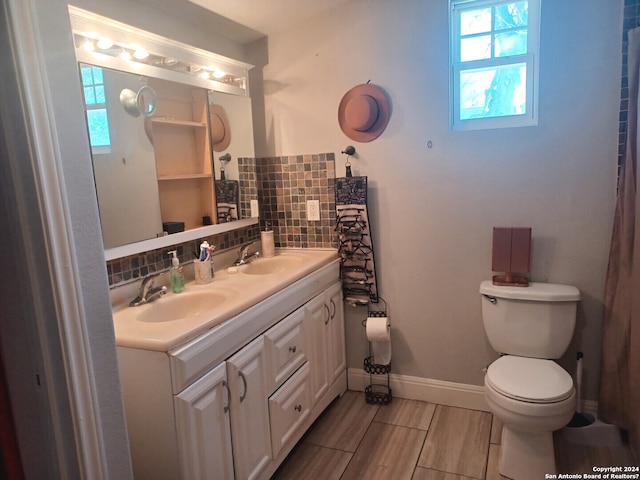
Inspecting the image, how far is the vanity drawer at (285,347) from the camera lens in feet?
6.33

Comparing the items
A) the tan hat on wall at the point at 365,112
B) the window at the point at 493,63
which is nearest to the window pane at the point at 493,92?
the window at the point at 493,63

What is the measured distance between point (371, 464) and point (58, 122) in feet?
6.39

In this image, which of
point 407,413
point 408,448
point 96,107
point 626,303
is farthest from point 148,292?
point 626,303

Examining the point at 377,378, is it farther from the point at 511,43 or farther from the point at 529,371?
the point at 511,43

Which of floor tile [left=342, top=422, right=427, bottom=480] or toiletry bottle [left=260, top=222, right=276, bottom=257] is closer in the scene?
floor tile [left=342, top=422, right=427, bottom=480]

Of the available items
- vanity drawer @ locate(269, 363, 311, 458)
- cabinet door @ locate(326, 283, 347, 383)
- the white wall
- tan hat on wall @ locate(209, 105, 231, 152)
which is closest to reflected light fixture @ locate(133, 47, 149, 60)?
tan hat on wall @ locate(209, 105, 231, 152)

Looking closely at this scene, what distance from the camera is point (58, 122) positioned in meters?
0.89

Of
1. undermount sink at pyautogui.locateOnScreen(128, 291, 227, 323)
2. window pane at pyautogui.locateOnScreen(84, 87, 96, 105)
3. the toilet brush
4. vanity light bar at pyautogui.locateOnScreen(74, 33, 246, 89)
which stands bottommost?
the toilet brush

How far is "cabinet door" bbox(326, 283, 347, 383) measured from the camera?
8.30ft

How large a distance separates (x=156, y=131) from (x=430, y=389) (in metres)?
2.07

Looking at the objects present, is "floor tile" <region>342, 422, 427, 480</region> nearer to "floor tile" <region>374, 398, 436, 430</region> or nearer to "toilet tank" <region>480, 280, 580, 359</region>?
"floor tile" <region>374, 398, 436, 430</region>

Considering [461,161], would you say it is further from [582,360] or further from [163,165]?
[163,165]

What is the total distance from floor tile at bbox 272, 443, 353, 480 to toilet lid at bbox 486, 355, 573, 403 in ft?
2.66

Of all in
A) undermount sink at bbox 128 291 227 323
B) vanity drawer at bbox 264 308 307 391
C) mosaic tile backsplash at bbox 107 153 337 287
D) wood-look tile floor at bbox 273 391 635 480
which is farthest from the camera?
mosaic tile backsplash at bbox 107 153 337 287
